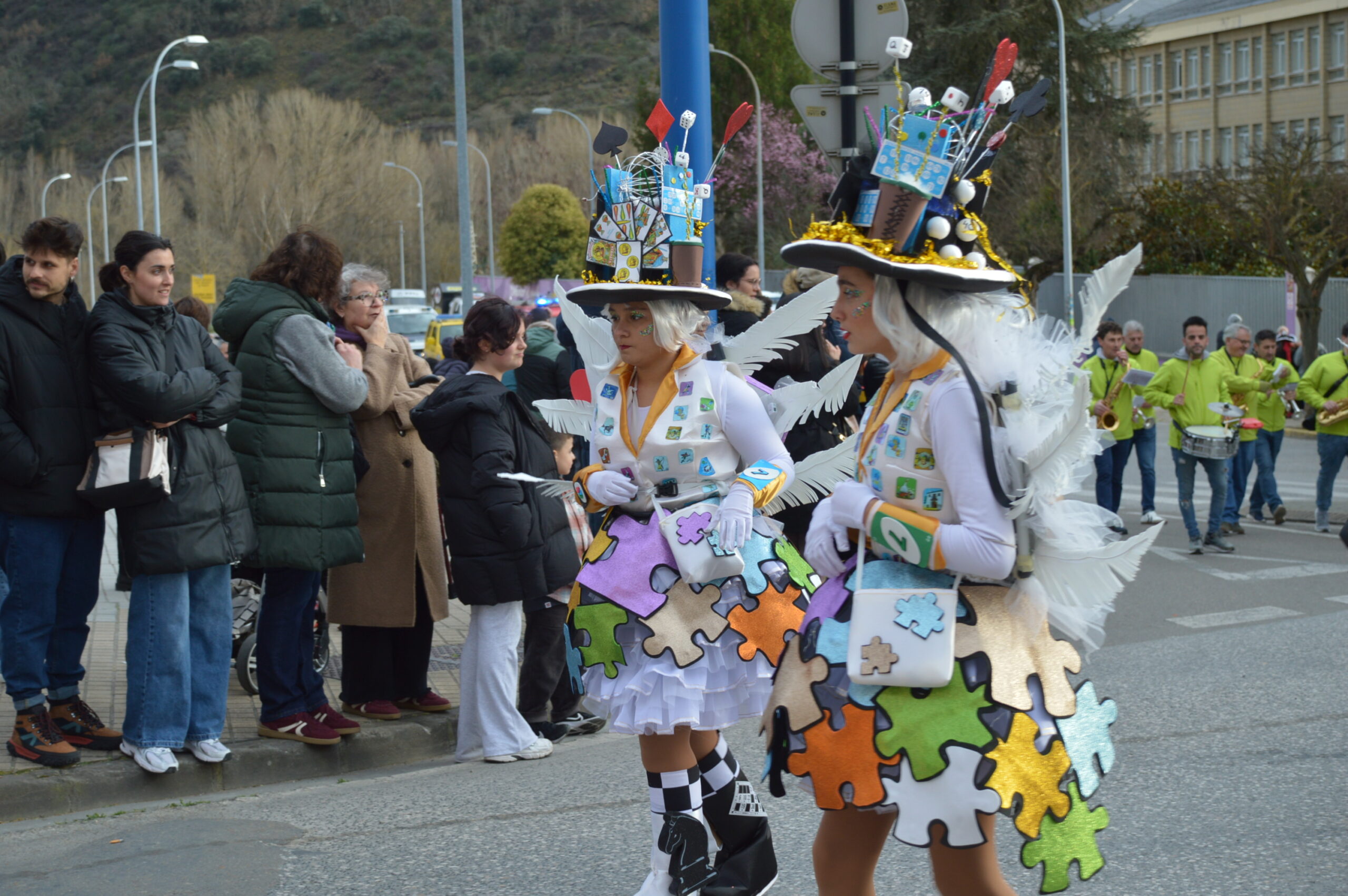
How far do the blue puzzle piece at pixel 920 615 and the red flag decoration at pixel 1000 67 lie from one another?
1.09m

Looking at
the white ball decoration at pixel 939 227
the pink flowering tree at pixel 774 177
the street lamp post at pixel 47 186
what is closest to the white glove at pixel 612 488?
the white ball decoration at pixel 939 227

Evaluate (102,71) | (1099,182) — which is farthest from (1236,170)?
(102,71)

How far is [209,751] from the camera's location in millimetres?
Result: 5516

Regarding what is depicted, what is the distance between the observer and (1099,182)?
37.1 meters

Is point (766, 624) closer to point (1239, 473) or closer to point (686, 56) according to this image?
point (686, 56)

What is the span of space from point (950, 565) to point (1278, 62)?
57012 millimetres

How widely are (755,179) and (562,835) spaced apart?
38668 millimetres

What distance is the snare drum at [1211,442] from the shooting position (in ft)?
37.2

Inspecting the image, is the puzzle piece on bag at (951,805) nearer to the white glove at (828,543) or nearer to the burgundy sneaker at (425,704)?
the white glove at (828,543)

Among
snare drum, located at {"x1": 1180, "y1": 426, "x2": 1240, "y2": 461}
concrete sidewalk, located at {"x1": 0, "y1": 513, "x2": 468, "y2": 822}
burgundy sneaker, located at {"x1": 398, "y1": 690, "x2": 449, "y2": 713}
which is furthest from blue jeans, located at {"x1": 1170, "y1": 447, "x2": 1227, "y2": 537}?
burgundy sneaker, located at {"x1": 398, "y1": 690, "x2": 449, "y2": 713}

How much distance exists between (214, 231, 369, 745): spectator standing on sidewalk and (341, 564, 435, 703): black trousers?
541 millimetres

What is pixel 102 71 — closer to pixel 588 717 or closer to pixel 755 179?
pixel 755 179

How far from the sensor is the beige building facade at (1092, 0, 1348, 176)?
2003 inches

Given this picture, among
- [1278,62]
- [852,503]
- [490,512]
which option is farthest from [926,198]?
[1278,62]
